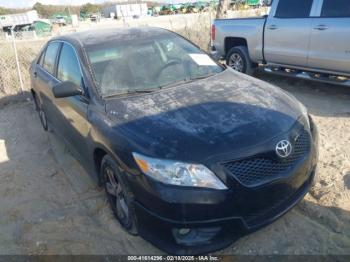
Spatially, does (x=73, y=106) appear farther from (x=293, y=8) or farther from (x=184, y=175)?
(x=293, y=8)

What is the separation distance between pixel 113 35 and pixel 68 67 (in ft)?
2.13

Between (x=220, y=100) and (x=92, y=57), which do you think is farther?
(x=92, y=57)

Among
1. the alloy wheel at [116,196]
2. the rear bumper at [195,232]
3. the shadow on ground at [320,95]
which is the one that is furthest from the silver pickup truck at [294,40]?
the alloy wheel at [116,196]

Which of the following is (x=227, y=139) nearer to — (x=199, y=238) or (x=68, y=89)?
(x=199, y=238)

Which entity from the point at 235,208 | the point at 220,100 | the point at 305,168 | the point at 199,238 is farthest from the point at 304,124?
the point at 199,238

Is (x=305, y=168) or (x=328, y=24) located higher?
(x=328, y=24)

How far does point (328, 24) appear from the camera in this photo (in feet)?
19.1

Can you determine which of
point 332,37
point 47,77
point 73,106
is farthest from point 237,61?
point 73,106

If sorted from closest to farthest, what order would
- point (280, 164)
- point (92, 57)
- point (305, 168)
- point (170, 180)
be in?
point (170, 180) → point (280, 164) → point (305, 168) → point (92, 57)

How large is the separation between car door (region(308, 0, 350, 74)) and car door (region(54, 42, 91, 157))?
418 cm

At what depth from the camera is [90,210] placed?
3699 millimetres

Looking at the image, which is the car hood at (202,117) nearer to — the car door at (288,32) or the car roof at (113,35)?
the car roof at (113,35)

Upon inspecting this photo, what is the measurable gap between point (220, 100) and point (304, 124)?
0.76 meters

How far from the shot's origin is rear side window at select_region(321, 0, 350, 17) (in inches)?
221
